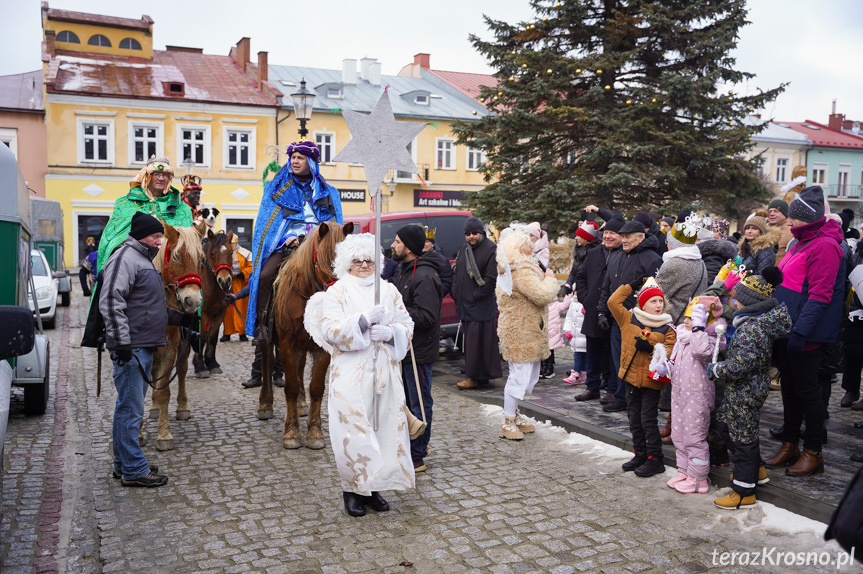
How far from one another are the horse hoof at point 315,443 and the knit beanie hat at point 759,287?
152 inches

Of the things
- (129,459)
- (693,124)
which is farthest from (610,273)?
(693,124)

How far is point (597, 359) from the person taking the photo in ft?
28.7

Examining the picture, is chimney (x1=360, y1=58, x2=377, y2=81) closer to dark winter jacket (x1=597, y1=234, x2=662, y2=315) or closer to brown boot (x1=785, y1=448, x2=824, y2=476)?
dark winter jacket (x1=597, y1=234, x2=662, y2=315)

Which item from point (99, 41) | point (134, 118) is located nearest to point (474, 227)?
point (134, 118)

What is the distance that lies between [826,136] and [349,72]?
36891 mm

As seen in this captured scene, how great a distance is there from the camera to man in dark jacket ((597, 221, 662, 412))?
771 centimetres

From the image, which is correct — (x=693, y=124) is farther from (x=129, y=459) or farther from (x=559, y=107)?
(x=129, y=459)

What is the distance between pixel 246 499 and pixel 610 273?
4650 millimetres

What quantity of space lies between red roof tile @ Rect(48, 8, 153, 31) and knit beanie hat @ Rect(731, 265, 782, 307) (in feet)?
134

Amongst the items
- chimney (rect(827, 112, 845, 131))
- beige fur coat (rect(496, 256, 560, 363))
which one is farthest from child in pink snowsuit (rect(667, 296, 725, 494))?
chimney (rect(827, 112, 845, 131))

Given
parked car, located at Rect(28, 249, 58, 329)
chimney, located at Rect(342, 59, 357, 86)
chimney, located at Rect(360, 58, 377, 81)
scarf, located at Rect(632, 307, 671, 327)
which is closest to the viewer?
scarf, located at Rect(632, 307, 671, 327)

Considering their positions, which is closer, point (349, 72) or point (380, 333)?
point (380, 333)

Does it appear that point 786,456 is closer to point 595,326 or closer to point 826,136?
point 595,326

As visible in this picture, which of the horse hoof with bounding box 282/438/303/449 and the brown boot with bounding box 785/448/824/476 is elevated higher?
the brown boot with bounding box 785/448/824/476
